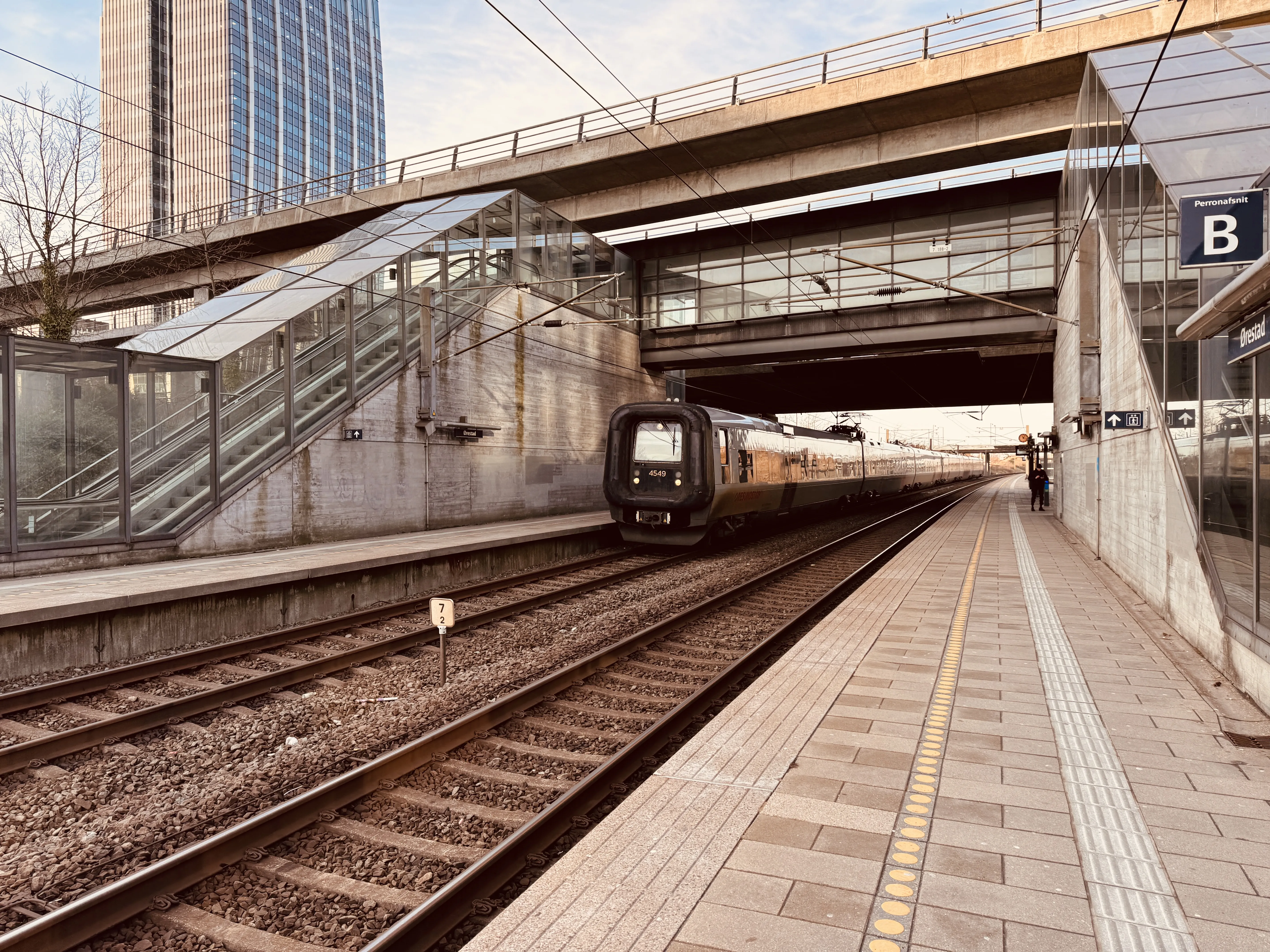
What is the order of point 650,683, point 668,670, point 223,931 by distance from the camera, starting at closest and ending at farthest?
point 223,931 → point 650,683 → point 668,670

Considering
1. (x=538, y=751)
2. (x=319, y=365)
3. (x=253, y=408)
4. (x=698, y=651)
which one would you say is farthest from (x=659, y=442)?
(x=538, y=751)

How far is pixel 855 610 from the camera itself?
897 cm

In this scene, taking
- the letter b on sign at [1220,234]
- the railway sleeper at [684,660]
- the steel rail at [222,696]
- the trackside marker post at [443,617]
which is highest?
the letter b on sign at [1220,234]

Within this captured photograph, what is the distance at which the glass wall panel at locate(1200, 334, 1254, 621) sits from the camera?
5.61m

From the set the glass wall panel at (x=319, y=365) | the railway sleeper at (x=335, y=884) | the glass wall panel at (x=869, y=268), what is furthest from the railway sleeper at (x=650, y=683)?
the glass wall panel at (x=869, y=268)

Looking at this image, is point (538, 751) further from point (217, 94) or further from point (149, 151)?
point (217, 94)

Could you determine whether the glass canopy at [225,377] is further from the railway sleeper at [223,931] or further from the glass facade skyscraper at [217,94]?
the glass facade skyscraper at [217,94]

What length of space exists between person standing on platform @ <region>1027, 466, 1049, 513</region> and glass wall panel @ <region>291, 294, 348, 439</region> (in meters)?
24.9

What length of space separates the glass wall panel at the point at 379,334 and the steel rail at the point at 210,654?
5343 mm

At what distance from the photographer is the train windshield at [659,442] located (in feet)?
49.2

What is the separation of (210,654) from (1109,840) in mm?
7640

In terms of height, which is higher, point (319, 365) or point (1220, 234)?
point (319, 365)

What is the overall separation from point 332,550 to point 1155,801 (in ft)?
38.2

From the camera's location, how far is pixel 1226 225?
5234mm
